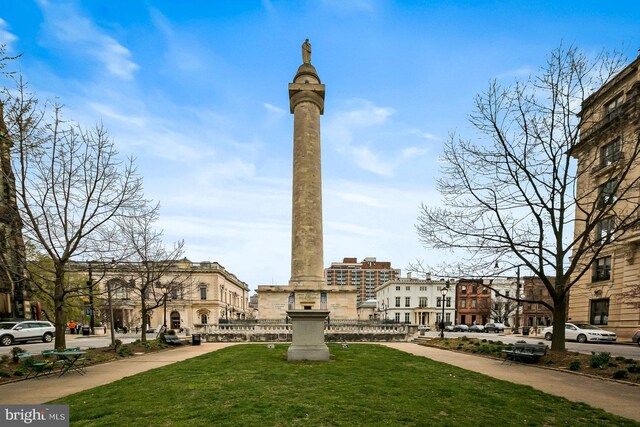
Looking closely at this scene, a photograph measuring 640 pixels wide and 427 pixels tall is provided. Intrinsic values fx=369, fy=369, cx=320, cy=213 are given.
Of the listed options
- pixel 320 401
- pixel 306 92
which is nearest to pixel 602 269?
pixel 306 92

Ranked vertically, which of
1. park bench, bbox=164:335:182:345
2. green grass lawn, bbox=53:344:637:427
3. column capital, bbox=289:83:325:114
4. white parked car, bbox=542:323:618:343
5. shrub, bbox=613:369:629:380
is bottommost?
white parked car, bbox=542:323:618:343

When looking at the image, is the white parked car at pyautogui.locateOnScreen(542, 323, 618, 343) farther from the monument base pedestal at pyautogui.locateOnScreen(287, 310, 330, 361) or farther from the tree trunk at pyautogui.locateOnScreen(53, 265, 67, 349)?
the tree trunk at pyautogui.locateOnScreen(53, 265, 67, 349)

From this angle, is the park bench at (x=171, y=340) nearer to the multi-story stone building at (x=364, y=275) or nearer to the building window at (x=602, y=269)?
the building window at (x=602, y=269)

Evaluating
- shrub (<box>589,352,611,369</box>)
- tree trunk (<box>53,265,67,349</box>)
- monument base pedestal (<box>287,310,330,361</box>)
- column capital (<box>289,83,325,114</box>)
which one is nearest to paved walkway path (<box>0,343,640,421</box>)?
shrub (<box>589,352,611,369</box>)

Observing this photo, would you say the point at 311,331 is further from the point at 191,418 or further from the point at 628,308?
the point at 628,308

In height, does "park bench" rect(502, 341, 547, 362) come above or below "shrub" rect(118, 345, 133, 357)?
above

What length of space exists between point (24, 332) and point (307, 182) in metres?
22.1

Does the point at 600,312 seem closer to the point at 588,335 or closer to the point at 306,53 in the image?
the point at 588,335

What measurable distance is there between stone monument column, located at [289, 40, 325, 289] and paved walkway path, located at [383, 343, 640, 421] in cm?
1156

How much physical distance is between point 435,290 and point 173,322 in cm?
5733

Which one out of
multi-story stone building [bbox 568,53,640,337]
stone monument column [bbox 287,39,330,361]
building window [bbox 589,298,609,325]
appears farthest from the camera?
building window [bbox 589,298,609,325]

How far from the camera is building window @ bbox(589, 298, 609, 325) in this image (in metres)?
29.9

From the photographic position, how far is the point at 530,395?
8.43 meters

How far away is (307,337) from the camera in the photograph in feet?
45.2
